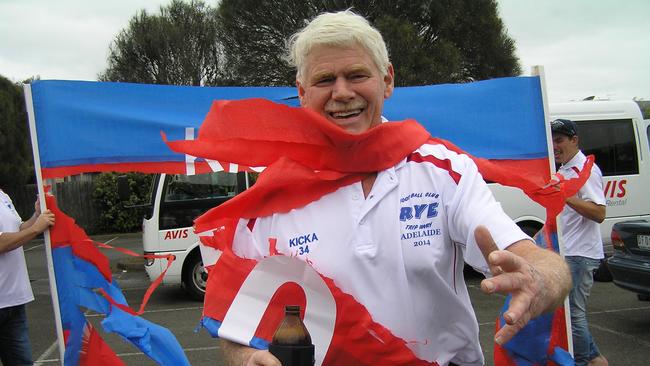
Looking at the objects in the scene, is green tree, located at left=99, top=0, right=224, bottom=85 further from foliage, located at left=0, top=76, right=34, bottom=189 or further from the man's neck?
the man's neck

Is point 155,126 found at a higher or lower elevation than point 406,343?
higher

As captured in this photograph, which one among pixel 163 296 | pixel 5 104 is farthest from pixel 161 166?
pixel 5 104

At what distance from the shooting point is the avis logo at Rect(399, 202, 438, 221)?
171 centimetres

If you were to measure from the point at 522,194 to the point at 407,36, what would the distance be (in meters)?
11.3

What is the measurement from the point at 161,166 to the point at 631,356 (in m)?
4.74

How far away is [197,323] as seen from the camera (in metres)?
7.34

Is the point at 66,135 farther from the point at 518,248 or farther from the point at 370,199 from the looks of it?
the point at 518,248

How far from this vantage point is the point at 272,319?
1764mm

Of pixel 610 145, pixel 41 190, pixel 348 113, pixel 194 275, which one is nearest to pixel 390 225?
pixel 348 113

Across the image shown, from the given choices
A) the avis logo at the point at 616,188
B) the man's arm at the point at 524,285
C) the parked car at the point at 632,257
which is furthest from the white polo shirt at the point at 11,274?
the avis logo at the point at 616,188

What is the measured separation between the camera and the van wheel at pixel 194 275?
28.6 feet

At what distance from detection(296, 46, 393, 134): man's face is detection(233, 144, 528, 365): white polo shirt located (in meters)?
0.21

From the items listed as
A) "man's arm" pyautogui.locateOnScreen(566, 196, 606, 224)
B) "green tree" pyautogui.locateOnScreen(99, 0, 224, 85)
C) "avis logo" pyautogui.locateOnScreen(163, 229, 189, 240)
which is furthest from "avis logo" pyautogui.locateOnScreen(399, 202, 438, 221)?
"green tree" pyautogui.locateOnScreen(99, 0, 224, 85)

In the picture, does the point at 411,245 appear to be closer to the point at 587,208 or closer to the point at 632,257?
the point at 587,208
